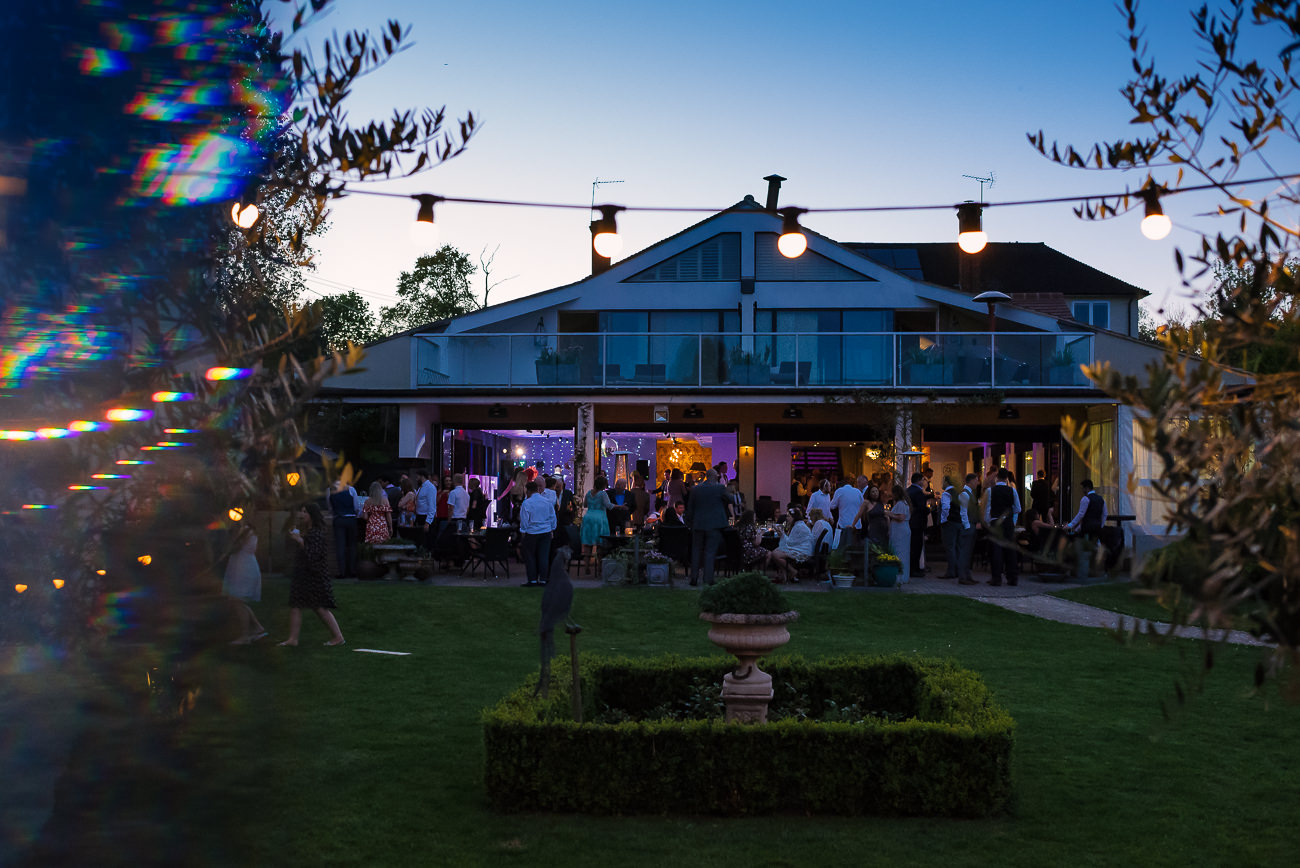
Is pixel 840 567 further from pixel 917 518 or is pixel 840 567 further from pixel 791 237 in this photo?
pixel 791 237

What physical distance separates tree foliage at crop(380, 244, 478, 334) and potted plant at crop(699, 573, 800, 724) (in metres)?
53.4

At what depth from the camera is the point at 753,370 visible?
24.9 m

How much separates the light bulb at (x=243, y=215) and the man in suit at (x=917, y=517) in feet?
53.2

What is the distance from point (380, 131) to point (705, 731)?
13.3ft

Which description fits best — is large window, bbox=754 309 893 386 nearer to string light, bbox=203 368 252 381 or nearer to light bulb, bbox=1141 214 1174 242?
light bulb, bbox=1141 214 1174 242

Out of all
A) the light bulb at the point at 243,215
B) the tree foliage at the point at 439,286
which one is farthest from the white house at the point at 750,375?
the tree foliage at the point at 439,286

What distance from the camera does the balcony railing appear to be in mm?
24281

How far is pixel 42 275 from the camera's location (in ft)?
9.39

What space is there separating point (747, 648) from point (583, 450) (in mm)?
17372

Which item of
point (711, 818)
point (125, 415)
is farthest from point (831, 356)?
point (125, 415)

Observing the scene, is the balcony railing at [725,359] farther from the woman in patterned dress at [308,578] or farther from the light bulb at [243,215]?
the light bulb at [243,215]

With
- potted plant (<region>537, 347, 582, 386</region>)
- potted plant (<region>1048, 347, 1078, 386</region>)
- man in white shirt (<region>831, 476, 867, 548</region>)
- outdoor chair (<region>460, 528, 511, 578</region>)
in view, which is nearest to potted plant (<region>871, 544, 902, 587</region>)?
man in white shirt (<region>831, 476, 867, 548</region>)

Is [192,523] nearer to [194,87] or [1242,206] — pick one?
[194,87]

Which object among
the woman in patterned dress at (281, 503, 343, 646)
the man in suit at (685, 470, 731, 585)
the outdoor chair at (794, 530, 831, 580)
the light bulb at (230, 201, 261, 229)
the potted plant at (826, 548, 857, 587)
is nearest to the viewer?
the light bulb at (230, 201, 261, 229)
